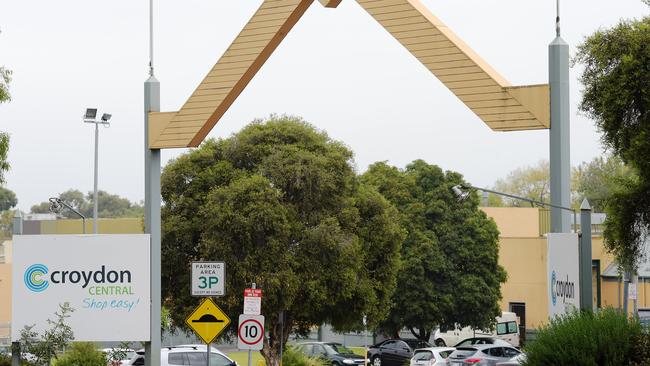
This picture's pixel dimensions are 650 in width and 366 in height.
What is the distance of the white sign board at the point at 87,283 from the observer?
21531mm

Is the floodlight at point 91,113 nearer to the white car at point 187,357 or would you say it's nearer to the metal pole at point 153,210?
the white car at point 187,357

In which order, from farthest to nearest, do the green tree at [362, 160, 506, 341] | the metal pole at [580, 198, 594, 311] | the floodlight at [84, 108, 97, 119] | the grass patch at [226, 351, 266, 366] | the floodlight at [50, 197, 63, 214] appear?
the grass patch at [226, 351, 266, 366]
the green tree at [362, 160, 506, 341]
the floodlight at [50, 197, 63, 214]
the floodlight at [84, 108, 97, 119]
the metal pole at [580, 198, 594, 311]

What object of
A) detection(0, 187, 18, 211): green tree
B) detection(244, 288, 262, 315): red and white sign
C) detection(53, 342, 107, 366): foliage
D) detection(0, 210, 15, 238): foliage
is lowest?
detection(53, 342, 107, 366): foliage

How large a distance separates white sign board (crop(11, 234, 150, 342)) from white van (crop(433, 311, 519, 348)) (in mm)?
34044

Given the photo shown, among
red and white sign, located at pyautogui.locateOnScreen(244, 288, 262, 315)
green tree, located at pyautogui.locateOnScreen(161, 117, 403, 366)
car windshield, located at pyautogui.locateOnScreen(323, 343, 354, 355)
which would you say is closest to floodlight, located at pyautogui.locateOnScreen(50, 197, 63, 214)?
green tree, located at pyautogui.locateOnScreen(161, 117, 403, 366)

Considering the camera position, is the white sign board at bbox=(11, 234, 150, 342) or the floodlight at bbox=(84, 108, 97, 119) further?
the floodlight at bbox=(84, 108, 97, 119)

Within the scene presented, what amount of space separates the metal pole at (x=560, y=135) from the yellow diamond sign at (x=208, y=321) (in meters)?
Result: 8.53

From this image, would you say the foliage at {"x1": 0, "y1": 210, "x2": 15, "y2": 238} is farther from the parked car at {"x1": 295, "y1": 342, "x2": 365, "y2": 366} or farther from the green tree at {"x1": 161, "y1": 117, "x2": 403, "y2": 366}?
the green tree at {"x1": 161, "y1": 117, "x2": 403, "y2": 366}

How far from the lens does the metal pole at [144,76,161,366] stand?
2119 centimetres

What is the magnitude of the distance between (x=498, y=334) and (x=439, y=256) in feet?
28.2

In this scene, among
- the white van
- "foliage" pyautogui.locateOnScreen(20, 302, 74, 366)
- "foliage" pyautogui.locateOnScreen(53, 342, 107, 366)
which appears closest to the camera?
"foliage" pyautogui.locateOnScreen(20, 302, 74, 366)

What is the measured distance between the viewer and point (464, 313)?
48.2 m

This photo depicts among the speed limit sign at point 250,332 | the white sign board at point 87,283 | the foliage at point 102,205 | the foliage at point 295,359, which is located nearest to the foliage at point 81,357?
the white sign board at point 87,283

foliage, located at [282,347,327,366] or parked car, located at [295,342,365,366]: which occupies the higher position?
foliage, located at [282,347,327,366]
